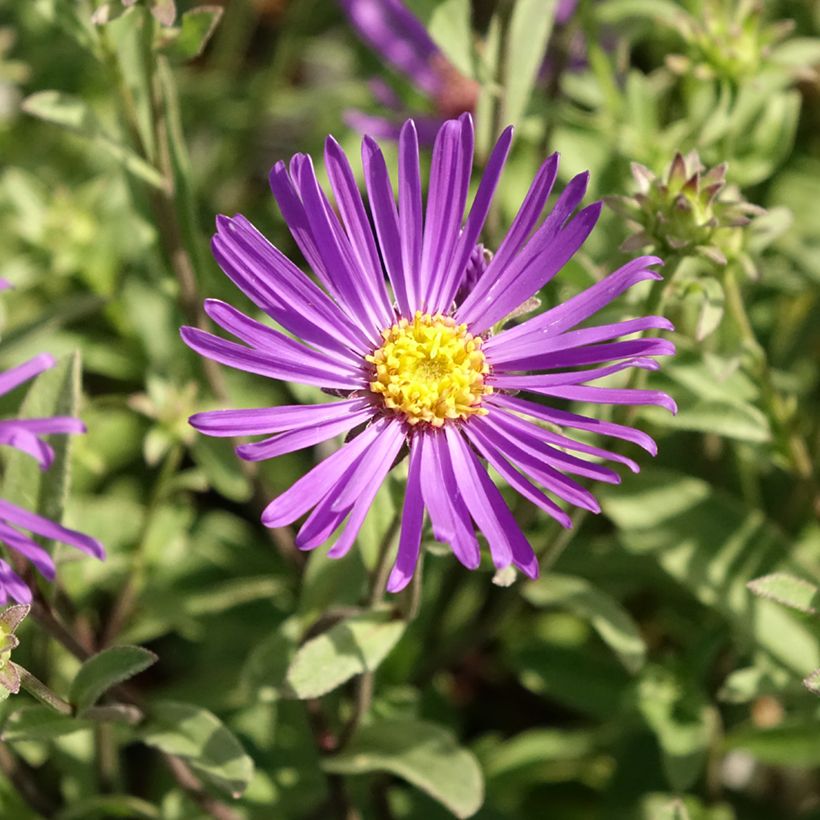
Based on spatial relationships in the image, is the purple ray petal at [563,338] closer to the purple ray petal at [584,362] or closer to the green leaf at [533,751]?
the purple ray petal at [584,362]

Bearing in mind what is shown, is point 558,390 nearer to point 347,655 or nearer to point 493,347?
point 493,347

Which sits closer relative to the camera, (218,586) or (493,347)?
(493,347)

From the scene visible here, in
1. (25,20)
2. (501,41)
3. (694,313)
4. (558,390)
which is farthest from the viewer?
(25,20)

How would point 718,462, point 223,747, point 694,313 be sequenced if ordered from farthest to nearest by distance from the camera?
point 718,462
point 694,313
point 223,747

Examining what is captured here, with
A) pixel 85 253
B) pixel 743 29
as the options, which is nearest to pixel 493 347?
pixel 743 29

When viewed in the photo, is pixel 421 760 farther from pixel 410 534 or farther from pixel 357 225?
pixel 357 225

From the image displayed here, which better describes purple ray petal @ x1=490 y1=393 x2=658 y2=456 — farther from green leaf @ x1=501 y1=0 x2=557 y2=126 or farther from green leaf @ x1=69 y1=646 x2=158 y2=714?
green leaf @ x1=501 y1=0 x2=557 y2=126
